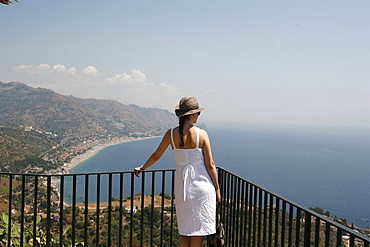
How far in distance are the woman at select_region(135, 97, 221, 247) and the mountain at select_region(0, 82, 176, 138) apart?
73888mm

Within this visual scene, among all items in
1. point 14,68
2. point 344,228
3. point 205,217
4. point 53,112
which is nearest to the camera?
point 344,228

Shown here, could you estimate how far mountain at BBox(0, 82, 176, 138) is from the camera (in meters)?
79.4

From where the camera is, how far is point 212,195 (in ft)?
9.41

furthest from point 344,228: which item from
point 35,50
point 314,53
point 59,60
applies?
point 59,60

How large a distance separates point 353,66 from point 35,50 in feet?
191

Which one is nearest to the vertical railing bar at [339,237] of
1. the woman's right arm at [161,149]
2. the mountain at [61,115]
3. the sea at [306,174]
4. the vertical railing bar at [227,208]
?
the woman's right arm at [161,149]

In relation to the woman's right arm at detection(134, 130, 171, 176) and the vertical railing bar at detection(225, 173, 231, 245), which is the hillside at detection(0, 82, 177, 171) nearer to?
the vertical railing bar at detection(225, 173, 231, 245)

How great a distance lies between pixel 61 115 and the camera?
3452 inches

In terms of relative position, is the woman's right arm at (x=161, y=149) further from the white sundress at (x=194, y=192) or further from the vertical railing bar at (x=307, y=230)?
the vertical railing bar at (x=307, y=230)

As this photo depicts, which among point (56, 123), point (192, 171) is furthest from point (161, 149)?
point (56, 123)

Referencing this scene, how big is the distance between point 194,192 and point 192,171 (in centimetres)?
17

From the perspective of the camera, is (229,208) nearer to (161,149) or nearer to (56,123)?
(161,149)

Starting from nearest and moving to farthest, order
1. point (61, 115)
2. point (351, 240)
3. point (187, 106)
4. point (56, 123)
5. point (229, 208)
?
point (351, 240) < point (187, 106) < point (229, 208) < point (56, 123) < point (61, 115)

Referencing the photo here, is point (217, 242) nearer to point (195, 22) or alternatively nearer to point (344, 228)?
point (344, 228)
